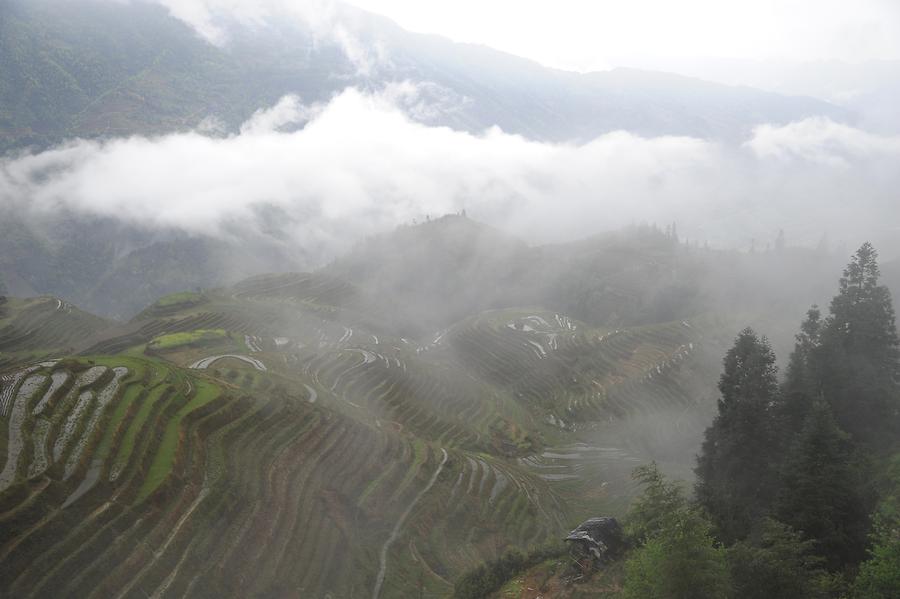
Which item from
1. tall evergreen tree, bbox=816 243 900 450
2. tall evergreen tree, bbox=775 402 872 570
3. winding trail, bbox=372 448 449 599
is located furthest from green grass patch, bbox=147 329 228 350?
tall evergreen tree, bbox=816 243 900 450

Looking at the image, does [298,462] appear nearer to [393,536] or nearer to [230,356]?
[393,536]

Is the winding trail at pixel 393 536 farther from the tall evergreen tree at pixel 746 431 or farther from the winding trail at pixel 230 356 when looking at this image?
the winding trail at pixel 230 356

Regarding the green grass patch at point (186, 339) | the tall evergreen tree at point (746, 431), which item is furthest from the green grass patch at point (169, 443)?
the green grass patch at point (186, 339)

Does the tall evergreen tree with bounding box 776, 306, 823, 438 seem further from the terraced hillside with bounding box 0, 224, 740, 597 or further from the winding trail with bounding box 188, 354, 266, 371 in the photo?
the winding trail with bounding box 188, 354, 266, 371

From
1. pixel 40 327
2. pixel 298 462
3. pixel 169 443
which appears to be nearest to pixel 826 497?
pixel 298 462

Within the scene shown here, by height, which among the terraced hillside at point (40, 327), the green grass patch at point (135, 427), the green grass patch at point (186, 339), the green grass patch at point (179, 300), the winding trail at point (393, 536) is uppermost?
the green grass patch at point (179, 300)

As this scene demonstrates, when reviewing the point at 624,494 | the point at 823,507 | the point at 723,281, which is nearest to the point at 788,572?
the point at 823,507
